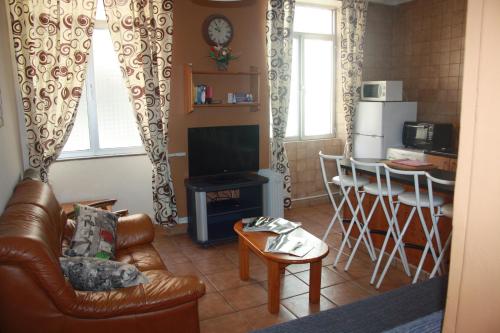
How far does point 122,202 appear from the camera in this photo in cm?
481

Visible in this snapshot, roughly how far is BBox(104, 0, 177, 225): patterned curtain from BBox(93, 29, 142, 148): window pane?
0.35 metres

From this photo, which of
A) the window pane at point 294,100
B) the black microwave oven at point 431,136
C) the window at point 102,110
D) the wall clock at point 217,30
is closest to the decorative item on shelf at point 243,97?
the wall clock at point 217,30

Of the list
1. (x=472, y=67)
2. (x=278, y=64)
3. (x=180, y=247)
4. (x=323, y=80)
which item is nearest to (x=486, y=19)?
(x=472, y=67)

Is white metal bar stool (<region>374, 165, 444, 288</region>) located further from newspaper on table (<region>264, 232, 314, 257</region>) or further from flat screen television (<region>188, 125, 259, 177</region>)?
flat screen television (<region>188, 125, 259, 177</region>)

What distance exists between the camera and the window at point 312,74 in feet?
18.8

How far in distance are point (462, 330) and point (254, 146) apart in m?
4.13

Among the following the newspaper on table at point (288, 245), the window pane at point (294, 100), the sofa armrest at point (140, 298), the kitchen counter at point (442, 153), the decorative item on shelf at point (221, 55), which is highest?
the decorative item on shelf at point (221, 55)

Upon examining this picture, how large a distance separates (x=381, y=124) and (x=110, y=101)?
137 inches

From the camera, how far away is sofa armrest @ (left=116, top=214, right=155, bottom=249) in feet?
10.8

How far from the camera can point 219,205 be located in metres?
4.66

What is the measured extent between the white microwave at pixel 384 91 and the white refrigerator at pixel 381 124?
79 mm

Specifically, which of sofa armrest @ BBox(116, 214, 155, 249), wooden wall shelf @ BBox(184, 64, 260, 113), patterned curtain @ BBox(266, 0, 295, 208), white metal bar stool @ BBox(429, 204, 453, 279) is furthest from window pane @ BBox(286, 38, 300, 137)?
white metal bar stool @ BBox(429, 204, 453, 279)

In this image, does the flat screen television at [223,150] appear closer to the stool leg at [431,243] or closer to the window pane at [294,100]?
the window pane at [294,100]

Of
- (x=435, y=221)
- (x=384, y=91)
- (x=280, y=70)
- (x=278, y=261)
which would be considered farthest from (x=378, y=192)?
(x=384, y=91)
